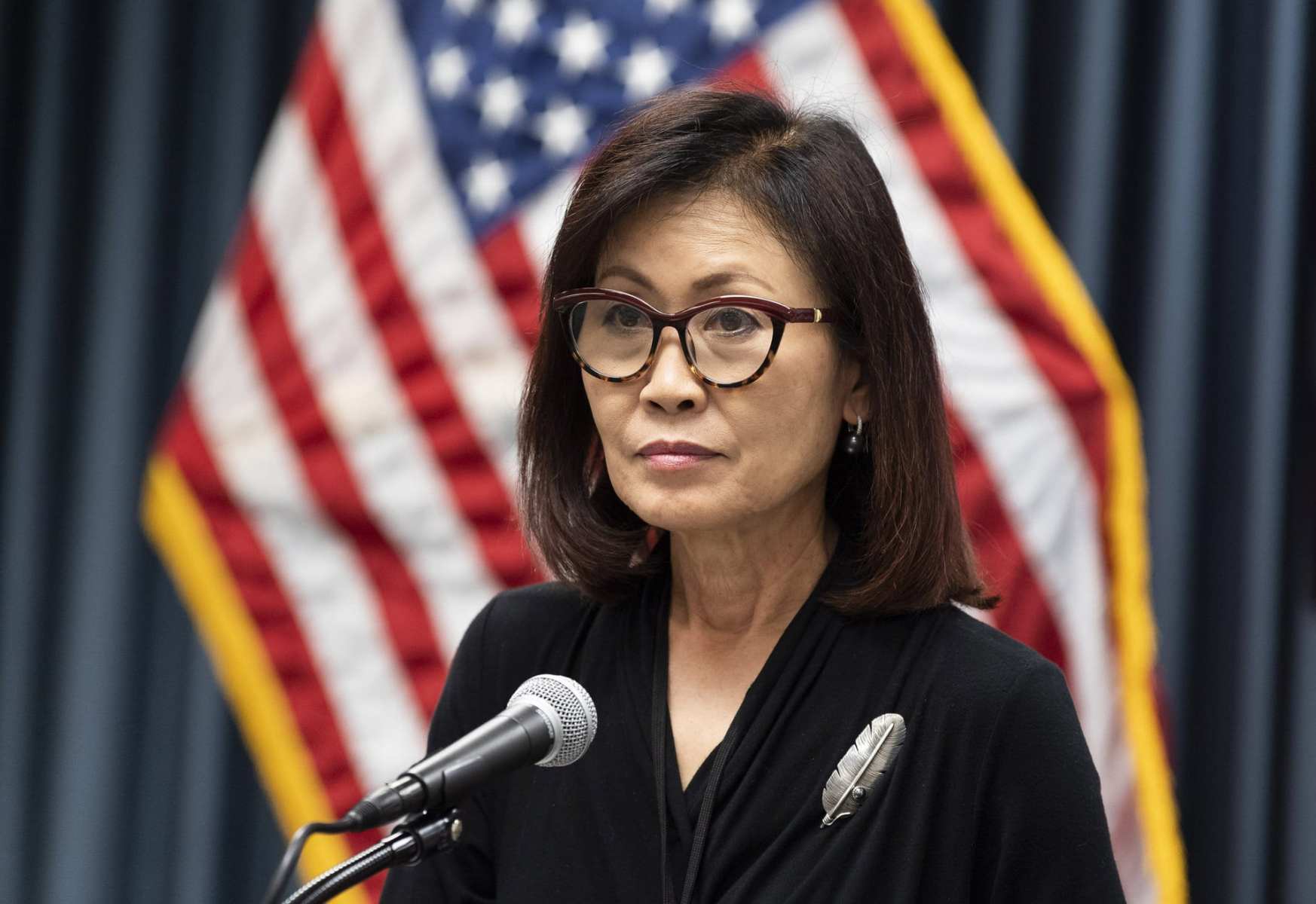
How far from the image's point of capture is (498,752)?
0.99m

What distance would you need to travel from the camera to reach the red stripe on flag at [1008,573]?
1999 millimetres

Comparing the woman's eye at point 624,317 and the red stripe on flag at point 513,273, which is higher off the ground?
the red stripe on flag at point 513,273

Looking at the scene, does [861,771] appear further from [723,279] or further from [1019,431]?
[1019,431]

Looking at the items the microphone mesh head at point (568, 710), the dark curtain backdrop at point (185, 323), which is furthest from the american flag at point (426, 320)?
the microphone mesh head at point (568, 710)

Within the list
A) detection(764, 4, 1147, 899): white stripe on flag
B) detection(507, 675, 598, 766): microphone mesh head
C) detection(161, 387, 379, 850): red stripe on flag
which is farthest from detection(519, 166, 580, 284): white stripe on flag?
detection(507, 675, 598, 766): microphone mesh head

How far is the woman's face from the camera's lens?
4.11ft

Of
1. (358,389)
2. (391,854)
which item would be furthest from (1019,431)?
(391,854)

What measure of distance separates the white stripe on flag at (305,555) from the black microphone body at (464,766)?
130 centimetres

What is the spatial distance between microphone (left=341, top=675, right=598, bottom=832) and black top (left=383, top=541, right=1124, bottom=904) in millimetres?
262

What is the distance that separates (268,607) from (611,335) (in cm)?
127

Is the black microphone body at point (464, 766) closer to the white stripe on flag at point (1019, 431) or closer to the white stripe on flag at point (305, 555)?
the white stripe on flag at point (1019, 431)

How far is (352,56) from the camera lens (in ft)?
7.71

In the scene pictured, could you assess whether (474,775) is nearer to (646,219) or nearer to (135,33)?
(646,219)

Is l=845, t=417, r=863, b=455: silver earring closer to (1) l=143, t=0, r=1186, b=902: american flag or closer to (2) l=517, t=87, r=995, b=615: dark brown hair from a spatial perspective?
(2) l=517, t=87, r=995, b=615: dark brown hair
